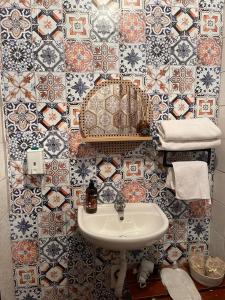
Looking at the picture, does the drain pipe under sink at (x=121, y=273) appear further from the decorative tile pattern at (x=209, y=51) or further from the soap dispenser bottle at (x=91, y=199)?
the decorative tile pattern at (x=209, y=51)

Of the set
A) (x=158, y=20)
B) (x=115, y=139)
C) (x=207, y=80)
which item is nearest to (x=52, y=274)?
(x=115, y=139)

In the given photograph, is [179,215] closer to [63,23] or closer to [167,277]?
[167,277]

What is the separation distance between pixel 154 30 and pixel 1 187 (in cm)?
127

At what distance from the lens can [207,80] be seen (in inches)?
63.8

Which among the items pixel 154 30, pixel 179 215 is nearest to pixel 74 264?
pixel 179 215

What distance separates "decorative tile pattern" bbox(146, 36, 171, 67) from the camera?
5.04 feet

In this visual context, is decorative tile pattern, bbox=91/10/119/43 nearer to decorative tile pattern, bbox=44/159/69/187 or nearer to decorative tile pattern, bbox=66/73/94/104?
decorative tile pattern, bbox=66/73/94/104

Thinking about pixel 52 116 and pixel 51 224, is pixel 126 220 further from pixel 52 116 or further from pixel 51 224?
pixel 52 116

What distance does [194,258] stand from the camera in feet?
5.59

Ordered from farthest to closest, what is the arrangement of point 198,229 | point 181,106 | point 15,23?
point 198,229 < point 181,106 < point 15,23

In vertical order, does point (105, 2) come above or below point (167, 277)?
above

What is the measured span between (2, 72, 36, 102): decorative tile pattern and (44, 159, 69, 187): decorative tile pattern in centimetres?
39

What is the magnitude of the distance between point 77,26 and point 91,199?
1.00 metres

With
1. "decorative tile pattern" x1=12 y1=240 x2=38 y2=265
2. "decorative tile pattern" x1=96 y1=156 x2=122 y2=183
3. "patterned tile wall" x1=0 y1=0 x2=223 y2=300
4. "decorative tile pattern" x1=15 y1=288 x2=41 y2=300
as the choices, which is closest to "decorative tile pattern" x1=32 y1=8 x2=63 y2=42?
"patterned tile wall" x1=0 y1=0 x2=223 y2=300
